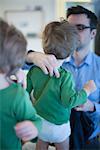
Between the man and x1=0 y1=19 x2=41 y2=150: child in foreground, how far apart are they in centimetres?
58

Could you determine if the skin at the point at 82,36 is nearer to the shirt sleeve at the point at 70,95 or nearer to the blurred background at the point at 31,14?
the shirt sleeve at the point at 70,95

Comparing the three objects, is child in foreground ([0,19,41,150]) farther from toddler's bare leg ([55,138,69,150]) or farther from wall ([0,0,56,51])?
wall ([0,0,56,51])

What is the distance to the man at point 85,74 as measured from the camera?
5.01 feet

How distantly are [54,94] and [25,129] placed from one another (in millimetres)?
405

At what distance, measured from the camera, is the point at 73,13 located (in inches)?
64.4

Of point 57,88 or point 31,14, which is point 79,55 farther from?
point 31,14

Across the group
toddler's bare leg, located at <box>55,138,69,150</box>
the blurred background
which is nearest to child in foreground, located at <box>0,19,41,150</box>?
toddler's bare leg, located at <box>55,138,69,150</box>

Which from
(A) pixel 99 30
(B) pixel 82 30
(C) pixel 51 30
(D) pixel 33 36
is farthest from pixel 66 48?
(D) pixel 33 36

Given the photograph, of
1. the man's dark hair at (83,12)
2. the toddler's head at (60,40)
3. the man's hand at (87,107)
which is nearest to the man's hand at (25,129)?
the toddler's head at (60,40)

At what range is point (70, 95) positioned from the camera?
3.94 ft

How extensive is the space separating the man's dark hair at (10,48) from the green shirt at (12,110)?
0.07 metres

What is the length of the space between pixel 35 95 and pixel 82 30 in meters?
0.49

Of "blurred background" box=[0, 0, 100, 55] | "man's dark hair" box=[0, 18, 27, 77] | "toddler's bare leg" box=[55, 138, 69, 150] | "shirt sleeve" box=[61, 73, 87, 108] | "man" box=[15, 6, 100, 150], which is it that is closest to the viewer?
"man's dark hair" box=[0, 18, 27, 77]

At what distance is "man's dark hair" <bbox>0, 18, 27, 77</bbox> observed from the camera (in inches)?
34.2
